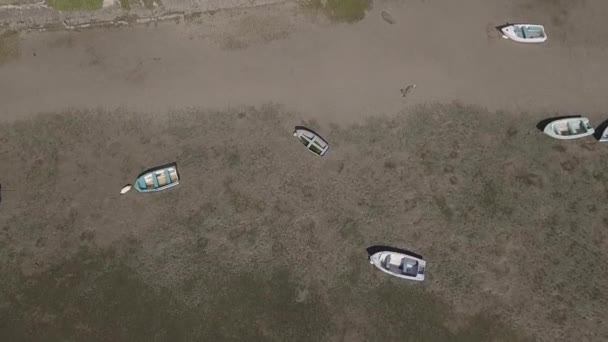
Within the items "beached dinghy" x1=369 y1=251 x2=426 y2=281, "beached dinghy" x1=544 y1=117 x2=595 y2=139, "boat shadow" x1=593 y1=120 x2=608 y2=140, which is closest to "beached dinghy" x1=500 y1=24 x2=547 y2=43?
"beached dinghy" x1=544 y1=117 x2=595 y2=139

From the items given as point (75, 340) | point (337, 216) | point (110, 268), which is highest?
point (337, 216)

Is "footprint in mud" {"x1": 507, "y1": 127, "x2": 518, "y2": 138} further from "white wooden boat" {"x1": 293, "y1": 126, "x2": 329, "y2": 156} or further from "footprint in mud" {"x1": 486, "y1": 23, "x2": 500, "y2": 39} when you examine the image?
"white wooden boat" {"x1": 293, "y1": 126, "x2": 329, "y2": 156}

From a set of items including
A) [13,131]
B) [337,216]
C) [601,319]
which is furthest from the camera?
[13,131]

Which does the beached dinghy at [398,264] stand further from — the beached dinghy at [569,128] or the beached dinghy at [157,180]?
the beached dinghy at [157,180]

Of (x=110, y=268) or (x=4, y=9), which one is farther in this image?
(x=4, y=9)

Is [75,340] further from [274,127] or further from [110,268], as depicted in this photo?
[274,127]

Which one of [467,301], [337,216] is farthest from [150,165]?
[467,301]
